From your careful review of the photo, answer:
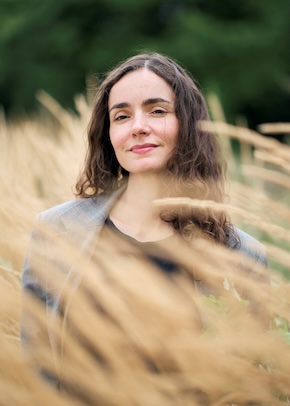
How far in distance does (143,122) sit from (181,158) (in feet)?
0.36

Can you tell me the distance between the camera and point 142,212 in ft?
4.76

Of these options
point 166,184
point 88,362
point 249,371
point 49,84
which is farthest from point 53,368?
point 49,84

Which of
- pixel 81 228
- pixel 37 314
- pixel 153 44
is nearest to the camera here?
pixel 37 314

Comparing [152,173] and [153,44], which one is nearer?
[152,173]

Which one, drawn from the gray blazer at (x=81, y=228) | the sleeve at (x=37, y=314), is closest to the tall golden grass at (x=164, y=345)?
the sleeve at (x=37, y=314)

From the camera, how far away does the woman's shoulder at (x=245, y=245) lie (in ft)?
4.60

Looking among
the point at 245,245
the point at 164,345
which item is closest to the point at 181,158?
the point at 245,245

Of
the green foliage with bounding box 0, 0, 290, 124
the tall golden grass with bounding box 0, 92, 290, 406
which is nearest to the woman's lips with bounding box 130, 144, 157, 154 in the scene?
the tall golden grass with bounding box 0, 92, 290, 406

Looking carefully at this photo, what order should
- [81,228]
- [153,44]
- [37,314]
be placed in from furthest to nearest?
[153,44], [81,228], [37,314]

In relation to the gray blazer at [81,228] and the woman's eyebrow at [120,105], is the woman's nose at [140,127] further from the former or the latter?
the gray blazer at [81,228]

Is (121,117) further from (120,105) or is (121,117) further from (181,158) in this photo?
(181,158)

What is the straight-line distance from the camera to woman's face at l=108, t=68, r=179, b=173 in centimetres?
140

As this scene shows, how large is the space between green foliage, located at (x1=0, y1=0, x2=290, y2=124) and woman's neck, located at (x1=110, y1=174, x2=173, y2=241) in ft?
23.6

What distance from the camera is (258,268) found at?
87 cm
